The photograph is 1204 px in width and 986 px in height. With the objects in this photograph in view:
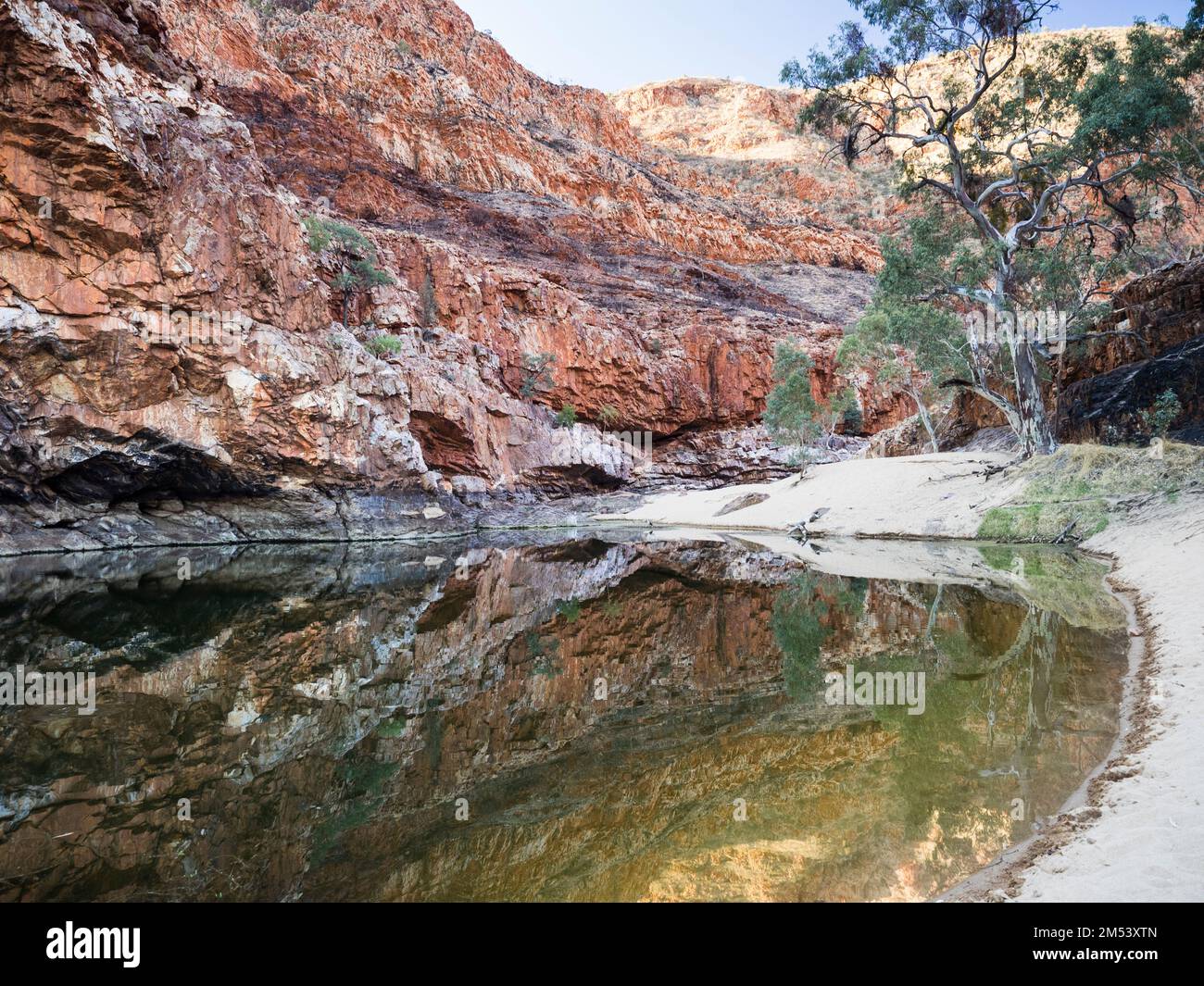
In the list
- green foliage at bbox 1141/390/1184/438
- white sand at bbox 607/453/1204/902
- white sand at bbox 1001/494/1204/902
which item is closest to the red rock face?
white sand at bbox 607/453/1204/902

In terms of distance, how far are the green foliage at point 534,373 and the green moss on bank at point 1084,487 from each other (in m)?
31.2

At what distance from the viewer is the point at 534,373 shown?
148 ft

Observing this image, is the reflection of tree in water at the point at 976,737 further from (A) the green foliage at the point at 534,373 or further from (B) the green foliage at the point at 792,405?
(A) the green foliage at the point at 534,373

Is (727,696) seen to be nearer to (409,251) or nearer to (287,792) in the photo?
(287,792)

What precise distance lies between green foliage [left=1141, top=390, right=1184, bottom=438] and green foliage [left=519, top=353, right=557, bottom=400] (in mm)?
33559

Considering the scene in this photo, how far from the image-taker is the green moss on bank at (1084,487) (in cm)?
1586

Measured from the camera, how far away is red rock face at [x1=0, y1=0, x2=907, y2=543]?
20984 millimetres

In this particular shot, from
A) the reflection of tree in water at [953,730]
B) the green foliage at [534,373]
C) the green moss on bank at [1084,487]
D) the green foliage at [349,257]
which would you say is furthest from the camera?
the green foliage at [534,373]

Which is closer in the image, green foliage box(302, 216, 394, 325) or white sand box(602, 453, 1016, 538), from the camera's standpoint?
white sand box(602, 453, 1016, 538)

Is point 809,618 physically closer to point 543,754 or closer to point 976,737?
point 976,737

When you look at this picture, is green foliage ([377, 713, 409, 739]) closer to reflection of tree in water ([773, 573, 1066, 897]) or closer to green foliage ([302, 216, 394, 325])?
Result: reflection of tree in water ([773, 573, 1066, 897])

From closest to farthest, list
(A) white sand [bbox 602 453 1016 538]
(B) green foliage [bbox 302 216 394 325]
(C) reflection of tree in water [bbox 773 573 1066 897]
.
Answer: (C) reflection of tree in water [bbox 773 573 1066 897]
(A) white sand [bbox 602 453 1016 538]
(B) green foliage [bbox 302 216 394 325]

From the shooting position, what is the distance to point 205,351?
951 inches

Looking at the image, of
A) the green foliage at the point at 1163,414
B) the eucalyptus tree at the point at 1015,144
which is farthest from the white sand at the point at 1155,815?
the eucalyptus tree at the point at 1015,144
